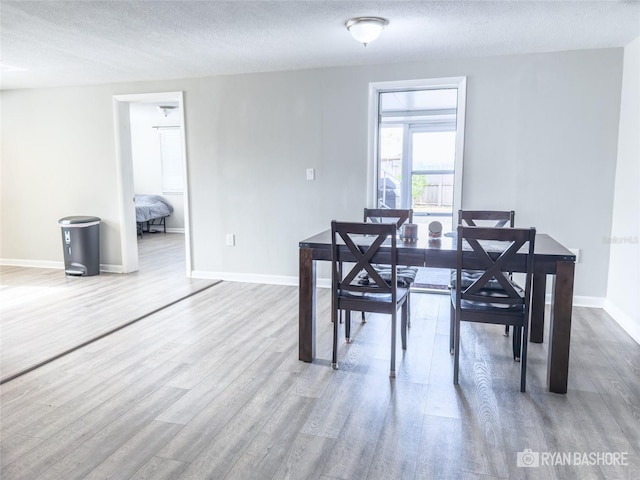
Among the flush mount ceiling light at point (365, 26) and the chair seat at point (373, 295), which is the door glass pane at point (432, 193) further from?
the chair seat at point (373, 295)

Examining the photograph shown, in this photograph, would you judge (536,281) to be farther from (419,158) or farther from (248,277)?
(419,158)

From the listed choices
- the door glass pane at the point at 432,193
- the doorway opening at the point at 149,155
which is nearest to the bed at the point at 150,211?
the doorway opening at the point at 149,155

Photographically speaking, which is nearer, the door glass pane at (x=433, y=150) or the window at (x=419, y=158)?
the window at (x=419, y=158)

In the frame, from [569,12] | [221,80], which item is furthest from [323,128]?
[569,12]

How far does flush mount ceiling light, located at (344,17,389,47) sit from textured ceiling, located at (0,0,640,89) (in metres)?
0.06

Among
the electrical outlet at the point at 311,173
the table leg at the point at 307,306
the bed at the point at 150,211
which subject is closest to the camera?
the table leg at the point at 307,306

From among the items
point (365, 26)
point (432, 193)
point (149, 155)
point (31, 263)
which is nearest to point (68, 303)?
point (31, 263)

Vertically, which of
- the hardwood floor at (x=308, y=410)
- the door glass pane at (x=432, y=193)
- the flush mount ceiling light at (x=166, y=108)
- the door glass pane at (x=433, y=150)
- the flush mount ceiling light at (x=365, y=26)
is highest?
the flush mount ceiling light at (x=166, y=108)

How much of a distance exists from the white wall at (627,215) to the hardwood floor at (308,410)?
1.14ft

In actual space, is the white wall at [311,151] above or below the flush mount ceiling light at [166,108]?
below

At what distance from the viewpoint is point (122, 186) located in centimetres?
523

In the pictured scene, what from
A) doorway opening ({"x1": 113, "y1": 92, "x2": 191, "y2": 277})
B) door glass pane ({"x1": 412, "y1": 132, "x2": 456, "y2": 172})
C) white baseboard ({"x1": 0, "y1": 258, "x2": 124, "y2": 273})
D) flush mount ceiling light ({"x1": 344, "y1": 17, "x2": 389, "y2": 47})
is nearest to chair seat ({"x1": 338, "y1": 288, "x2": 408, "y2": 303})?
flush mount ceiling light ({"x1": 344, "y1": 17, "x2": 389, "y2": 47})

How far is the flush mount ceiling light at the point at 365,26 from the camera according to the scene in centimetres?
297

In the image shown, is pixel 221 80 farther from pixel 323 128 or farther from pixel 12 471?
pixel 12 471
